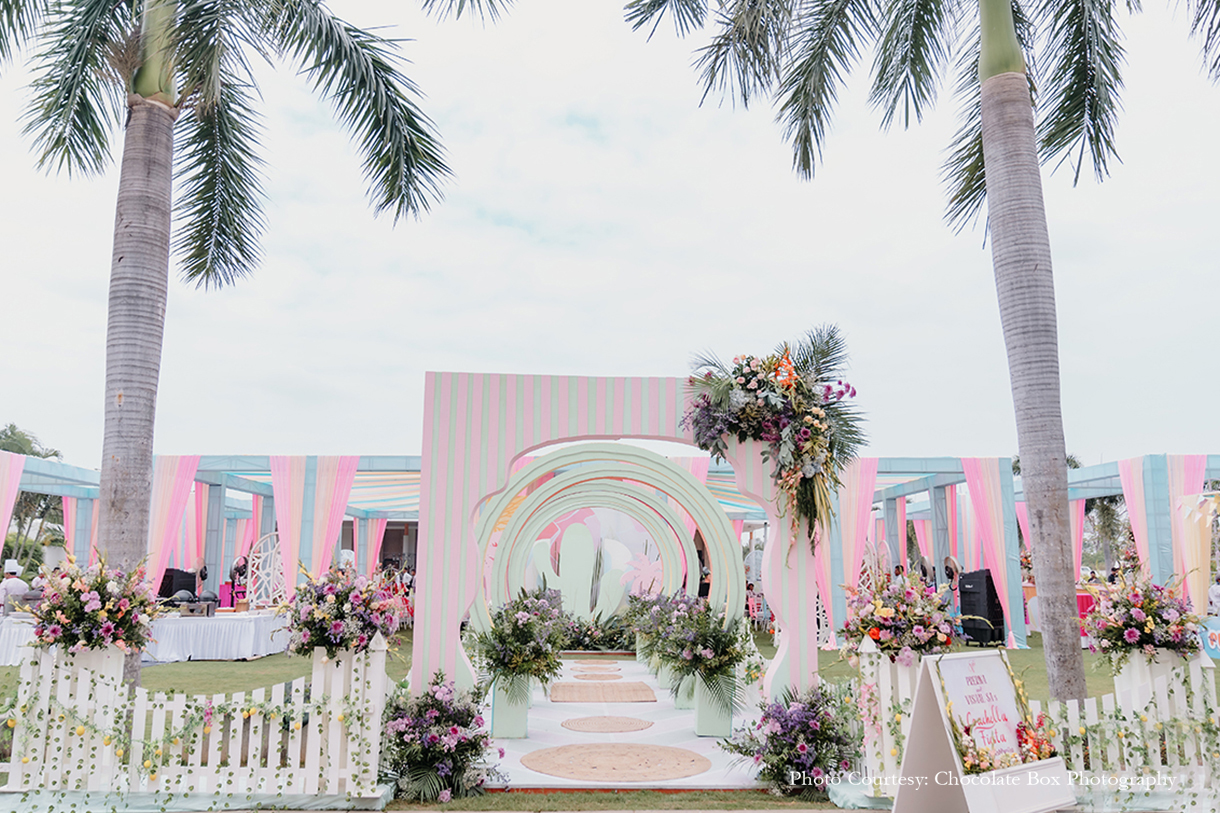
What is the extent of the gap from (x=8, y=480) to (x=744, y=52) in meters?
12.2

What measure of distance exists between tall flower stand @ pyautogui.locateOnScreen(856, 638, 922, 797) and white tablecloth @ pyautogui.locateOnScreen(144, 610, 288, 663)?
31.0ft

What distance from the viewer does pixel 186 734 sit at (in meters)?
4.63

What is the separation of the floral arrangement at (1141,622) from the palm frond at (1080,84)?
384 centimetres

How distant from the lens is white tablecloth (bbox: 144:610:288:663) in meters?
11.8

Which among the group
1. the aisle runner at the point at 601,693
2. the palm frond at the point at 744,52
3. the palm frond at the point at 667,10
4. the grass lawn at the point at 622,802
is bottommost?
the aisle runner at the point at 601,693

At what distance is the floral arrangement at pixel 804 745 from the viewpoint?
204 inches

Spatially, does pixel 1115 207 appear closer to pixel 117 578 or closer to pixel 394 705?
pixel 394 705

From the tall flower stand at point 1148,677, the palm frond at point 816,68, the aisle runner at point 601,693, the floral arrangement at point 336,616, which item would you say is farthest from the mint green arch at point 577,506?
the tall flower stand at point 1148,677

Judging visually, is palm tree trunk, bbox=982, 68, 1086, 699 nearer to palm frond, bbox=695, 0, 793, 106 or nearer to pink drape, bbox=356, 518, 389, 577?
palm frond, bbox=695, 0, 793, 106

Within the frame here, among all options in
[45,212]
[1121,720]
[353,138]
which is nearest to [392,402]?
[45,212]

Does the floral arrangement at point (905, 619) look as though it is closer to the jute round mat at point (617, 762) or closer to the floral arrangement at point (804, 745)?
the floral arrangement at point (804, 745)

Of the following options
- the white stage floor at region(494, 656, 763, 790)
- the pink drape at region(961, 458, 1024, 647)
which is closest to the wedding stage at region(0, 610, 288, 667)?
the white stage floor at region(494, 656, 763, 790)

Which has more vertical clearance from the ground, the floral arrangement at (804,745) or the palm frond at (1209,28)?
the palm frond at (1209,28)

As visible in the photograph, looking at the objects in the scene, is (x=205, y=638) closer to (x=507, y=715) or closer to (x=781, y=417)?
(x=507, y=715)
